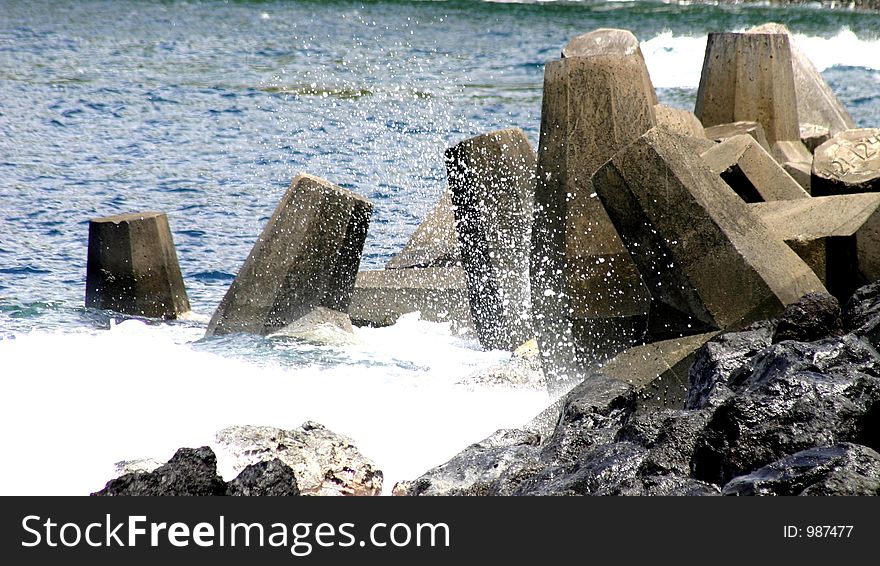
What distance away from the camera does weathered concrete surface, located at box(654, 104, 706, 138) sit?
8445mm

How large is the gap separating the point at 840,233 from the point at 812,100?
683 centimetres

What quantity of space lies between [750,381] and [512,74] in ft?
58.6

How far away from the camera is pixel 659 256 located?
18.7 feet

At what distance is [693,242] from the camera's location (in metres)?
5.61

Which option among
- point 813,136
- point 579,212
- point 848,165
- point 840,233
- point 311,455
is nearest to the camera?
point 311,455

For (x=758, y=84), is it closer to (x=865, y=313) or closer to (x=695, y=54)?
(x=865, y=313)

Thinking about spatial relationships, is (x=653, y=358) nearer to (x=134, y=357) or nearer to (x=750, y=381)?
(x=750, y=381)

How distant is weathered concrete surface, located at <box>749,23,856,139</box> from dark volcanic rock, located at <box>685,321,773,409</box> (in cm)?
715

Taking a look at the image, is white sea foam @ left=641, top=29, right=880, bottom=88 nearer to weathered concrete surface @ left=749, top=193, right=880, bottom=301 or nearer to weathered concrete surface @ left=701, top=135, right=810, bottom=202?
weathered concrete surface @ left=701, top=135, right=810, bottom=202

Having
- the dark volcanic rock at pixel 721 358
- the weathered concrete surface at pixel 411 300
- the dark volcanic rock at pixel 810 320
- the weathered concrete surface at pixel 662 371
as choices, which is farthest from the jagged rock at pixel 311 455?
the weathered concrete surface at pixel 411 300

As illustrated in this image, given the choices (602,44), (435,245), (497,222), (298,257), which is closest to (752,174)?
(497,222)

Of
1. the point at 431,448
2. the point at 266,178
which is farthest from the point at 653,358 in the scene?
the point at 266,178

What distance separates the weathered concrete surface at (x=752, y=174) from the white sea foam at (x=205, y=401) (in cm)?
168

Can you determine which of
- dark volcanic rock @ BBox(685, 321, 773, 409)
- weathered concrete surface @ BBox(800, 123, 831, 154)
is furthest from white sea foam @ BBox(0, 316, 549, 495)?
weathered concrete surface @ BBox(800, 123, 831, 154)
